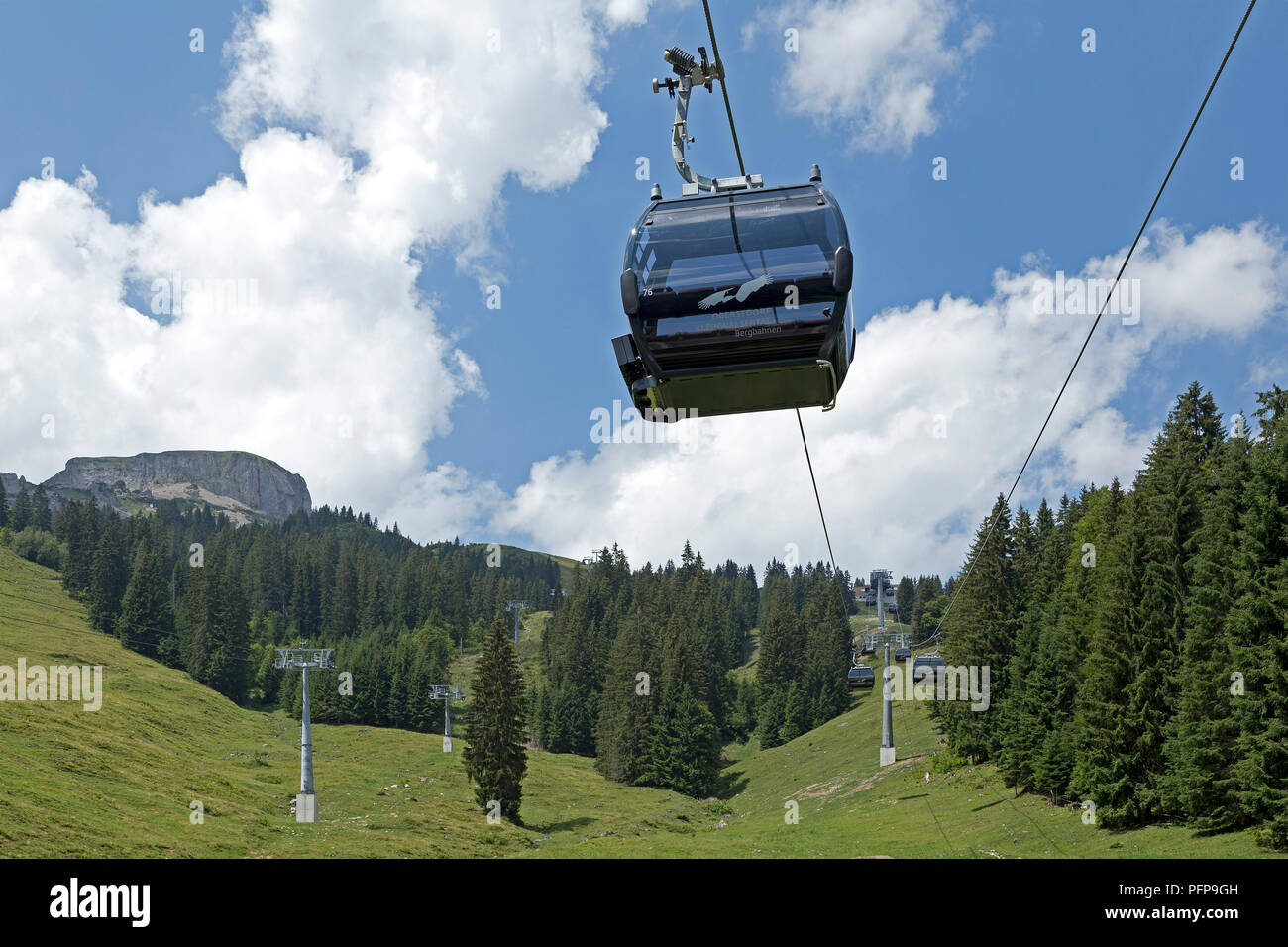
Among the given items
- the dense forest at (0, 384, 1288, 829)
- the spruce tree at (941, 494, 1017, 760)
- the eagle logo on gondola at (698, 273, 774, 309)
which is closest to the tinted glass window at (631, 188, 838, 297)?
the eagle logo on gondola at (698, 273, 774, 309)

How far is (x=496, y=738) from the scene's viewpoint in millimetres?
70188

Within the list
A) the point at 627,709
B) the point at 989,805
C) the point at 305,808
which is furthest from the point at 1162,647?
the point at 627,709

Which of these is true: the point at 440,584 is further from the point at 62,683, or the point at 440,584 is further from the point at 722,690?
the point at 62,683

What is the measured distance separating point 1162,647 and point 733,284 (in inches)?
1570

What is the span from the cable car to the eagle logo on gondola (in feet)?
0.03

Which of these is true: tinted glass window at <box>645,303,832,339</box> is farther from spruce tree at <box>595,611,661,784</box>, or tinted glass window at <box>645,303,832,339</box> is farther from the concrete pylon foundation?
spruce tree at <box>595,611,661,784</box>

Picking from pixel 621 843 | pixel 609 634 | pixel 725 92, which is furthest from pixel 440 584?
pixel 725 92

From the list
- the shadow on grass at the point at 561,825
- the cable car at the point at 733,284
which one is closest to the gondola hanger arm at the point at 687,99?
the cable car at the point at 733,284

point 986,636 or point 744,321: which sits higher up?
point 744,321

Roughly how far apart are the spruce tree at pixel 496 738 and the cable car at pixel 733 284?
6197 centimetres

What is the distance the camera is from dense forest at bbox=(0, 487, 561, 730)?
115938 millimetres

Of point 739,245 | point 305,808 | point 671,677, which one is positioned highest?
point 739,245

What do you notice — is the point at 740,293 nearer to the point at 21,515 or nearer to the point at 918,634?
the point at 918,634
